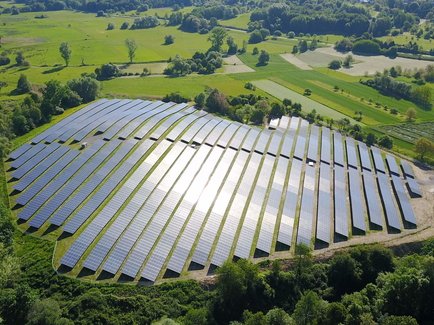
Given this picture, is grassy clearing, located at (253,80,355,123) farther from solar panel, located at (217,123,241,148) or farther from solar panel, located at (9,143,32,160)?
solar panel, located at (9,143,32,160)

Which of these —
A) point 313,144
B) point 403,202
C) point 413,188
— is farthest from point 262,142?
point 413,188

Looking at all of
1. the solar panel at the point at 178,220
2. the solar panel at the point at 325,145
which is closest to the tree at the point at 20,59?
the solar panel at the point at 178,220

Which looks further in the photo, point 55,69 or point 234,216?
point 55,69

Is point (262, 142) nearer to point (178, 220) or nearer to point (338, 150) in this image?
point (338, 150)

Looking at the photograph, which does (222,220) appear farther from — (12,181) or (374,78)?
(374,78)

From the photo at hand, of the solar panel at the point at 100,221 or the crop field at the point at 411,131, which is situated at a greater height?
the solar panel at the point at 100,221

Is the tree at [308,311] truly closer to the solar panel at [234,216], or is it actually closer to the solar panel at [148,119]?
the solar panel at [234,216]

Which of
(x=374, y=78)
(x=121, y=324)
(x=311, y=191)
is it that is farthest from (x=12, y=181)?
(x=374, y=78)
